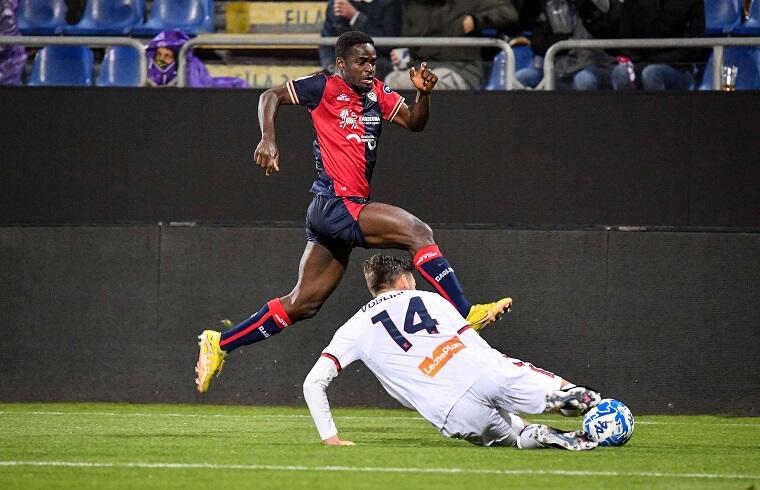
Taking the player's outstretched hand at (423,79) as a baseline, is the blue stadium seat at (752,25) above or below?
above

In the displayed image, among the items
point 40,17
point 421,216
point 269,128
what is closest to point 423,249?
point 269,128

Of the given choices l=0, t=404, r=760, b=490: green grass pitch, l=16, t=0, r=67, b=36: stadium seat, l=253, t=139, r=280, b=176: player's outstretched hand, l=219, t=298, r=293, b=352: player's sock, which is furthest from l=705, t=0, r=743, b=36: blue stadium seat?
l=16, t=0, r=67, b=36: stadium seat

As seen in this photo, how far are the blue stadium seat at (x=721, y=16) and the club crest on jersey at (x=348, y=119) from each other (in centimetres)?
456

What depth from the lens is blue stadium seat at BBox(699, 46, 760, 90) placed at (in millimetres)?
10555

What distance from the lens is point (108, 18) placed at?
509 inches

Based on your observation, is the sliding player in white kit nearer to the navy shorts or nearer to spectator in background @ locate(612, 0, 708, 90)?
the navy shorts

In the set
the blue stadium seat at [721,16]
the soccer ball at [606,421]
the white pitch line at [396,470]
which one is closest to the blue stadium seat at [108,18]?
the blue stadium seat at [721,16]

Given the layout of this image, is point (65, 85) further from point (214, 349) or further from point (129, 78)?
point (214, 349)

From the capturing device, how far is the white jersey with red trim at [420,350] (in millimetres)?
6727

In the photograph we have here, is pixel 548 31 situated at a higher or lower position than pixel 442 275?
A: higher

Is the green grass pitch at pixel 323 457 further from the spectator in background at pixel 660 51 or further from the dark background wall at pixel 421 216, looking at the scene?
the spectator in background at pixel 660 51

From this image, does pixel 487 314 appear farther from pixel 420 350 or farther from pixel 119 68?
pixel 119 68

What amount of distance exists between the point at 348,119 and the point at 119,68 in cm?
412

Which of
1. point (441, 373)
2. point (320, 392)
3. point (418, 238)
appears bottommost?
point (320, 392)
